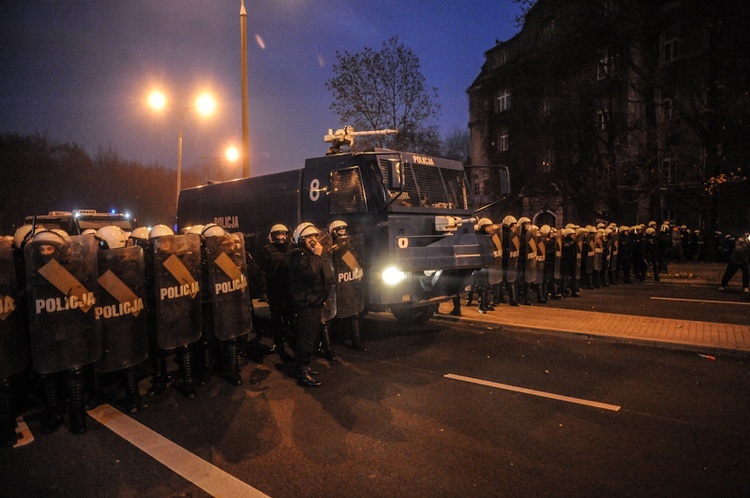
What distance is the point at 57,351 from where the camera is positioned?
14.7 feet

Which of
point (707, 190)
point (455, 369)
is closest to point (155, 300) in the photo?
point (455, 369)

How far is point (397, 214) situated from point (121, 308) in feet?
14.1

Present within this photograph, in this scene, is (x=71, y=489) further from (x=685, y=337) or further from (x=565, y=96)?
(x=565, y=96)

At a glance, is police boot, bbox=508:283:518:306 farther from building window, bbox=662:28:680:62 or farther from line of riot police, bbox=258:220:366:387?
building window, bbox=662:28:680:62

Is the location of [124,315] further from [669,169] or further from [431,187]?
[669,169]

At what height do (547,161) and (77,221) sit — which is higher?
(547,161)

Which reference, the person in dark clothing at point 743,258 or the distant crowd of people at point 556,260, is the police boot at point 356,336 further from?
the person in dark clothing at point 743,258

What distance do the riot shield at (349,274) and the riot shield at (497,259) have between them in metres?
4.39

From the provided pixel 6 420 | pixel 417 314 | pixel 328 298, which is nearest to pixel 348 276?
pixel 328 298

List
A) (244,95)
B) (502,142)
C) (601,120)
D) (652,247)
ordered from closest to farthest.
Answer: (244,95)
(652,247)
(601,120)
(502,142)

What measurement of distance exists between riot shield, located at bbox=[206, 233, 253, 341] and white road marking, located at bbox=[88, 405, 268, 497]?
56.0 inches

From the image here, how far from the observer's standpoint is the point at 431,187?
28.6 feet

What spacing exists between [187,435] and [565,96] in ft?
88.3

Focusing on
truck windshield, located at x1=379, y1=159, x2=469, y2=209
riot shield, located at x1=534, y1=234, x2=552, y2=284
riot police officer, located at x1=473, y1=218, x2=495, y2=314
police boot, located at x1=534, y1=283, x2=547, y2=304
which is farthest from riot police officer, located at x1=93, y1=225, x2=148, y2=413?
police boot, located at x1=534, y1=283, x2=547, y2=304
